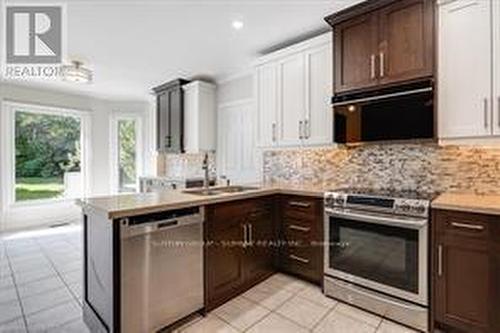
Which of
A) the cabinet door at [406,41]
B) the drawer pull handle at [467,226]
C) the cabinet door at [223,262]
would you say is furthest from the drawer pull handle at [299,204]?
the cabinet door at [406,41]

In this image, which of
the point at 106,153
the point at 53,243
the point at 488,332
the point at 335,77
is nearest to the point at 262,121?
the point at 335,77

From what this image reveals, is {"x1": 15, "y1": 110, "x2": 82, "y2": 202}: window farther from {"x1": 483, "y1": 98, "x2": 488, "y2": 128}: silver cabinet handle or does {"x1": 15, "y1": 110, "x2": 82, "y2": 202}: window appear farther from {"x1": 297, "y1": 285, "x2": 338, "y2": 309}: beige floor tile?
{"x1": 483, "y1": 98, "x2": 488, "y2": 128}: silver cabinet handle

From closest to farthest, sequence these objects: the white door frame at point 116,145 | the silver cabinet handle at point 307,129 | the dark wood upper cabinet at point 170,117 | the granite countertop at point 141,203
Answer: the granite countertop at point 141,203 < the silver cabinet handle at point 307,129 < the dark wood upper cabinet at point 170,117 < the white door frame at point 116,145

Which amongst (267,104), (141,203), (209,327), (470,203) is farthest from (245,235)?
(470,203)

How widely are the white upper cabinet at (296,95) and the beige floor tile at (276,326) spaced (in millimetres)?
1674

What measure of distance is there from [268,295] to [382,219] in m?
1.19

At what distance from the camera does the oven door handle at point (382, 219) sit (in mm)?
2094

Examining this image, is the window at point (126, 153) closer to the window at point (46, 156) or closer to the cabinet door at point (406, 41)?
the window at point (46, 156)

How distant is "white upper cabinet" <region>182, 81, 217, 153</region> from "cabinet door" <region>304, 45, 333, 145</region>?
2019 millimetres

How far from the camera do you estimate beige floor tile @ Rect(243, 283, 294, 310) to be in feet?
8.23

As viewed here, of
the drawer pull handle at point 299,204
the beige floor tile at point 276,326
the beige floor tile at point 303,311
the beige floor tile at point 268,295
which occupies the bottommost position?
the beige floor tile at point 276,326

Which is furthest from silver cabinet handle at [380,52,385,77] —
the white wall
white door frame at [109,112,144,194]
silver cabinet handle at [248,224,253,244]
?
white door frame at [109,112,144,194]

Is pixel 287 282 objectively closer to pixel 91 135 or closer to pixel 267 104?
pixel 267 104

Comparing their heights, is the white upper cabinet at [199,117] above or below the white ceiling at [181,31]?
below
